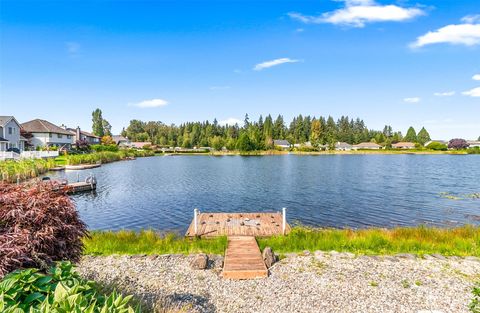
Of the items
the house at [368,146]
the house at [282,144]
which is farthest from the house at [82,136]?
the house at [368,146]

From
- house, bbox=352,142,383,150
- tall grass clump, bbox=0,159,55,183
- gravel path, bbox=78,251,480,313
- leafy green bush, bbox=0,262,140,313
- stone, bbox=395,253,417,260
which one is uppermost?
house, bbox=352,142,383,150

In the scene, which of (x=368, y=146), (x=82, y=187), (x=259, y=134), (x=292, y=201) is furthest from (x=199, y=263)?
(x=368, y=146)

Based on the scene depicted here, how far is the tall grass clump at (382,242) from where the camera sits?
1283 cm

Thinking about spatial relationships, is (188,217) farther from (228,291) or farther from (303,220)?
(228,291)

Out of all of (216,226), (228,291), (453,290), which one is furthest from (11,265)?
(216,226)

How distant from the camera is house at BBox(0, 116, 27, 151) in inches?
2241

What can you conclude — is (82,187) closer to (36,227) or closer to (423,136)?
(36,227)

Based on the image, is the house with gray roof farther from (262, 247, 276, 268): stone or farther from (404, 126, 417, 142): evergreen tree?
(262, 247, 276, 268): stone

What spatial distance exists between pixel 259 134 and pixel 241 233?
120024mm

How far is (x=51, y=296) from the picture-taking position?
14.3 ft

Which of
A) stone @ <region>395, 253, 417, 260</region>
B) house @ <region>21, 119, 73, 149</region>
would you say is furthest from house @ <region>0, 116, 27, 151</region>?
stone @ <region>395, 253, 417, 260</region>

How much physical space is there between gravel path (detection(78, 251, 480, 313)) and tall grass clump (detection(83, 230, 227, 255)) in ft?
3.99

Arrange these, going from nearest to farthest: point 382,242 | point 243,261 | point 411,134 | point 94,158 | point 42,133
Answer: point 243,261
point 382,242
point 94,158
point 42,133
point 411,134

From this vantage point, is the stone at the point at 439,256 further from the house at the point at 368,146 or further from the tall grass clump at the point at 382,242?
the house at the point at 368,146
